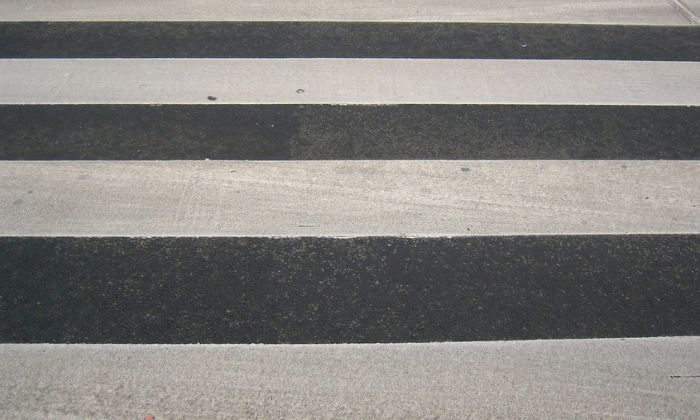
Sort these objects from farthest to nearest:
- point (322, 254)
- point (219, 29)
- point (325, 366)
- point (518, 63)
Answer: point (219, 29), point (518, 63), point (322, 254), point (325, 366)

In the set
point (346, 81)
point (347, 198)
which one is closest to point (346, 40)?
point (346, 81)

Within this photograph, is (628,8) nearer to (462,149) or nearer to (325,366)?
(462,149)

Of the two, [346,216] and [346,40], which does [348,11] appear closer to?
[346,40]

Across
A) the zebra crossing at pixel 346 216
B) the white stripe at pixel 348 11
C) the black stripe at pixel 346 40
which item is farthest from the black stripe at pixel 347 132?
the white stripe at pixel 348 11

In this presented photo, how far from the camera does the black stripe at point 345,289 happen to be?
310 cm

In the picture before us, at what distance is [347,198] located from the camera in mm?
A: 3840

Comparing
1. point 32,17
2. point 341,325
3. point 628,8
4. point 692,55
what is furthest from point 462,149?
point 32,17

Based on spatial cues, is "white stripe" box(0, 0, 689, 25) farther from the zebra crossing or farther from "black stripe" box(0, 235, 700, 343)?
"black stripe" box(0, 235, 700, 343)

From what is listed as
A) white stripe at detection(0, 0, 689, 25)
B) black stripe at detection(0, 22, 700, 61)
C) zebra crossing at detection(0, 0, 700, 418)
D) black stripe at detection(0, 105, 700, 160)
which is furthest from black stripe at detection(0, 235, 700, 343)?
white stripe at detection(0, 0, 689, 25)

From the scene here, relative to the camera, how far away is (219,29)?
18.1ft

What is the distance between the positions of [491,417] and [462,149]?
6.17ft

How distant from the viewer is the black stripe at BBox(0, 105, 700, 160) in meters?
4.21

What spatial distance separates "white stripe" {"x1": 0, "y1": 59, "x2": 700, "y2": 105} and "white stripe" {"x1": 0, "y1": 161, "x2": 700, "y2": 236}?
2.37 ft

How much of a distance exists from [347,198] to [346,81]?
1.33m
